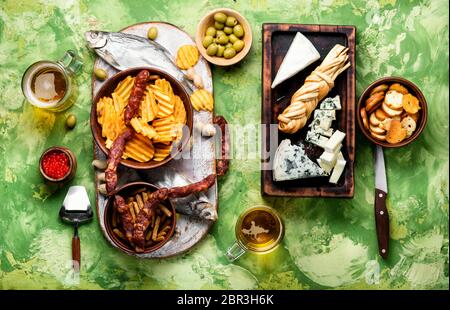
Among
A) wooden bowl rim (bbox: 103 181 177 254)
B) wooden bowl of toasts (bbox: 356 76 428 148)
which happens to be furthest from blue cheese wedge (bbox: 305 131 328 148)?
wooden bowl rim (bbox: 103 181 177 254)

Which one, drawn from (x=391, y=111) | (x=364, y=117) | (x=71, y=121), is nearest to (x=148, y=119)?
(x=71, y=121)

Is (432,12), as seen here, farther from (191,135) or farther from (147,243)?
(147,243)

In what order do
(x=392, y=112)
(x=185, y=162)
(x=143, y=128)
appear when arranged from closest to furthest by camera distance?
(x=143, y=128), (x=392, y=112), (x=185, y=162)

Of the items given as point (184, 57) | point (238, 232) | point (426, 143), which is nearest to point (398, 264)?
point (426, 143)

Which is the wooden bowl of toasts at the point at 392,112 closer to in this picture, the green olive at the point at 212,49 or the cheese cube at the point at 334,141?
the cheese cube at the point at 334,141

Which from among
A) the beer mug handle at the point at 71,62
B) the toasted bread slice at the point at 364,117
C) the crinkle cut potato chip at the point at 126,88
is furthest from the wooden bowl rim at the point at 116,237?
the toasted bread slice at the point at 364,117

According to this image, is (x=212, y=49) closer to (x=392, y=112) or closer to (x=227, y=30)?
(x=227, y=30)

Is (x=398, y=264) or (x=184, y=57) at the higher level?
(x=184, y=57)
